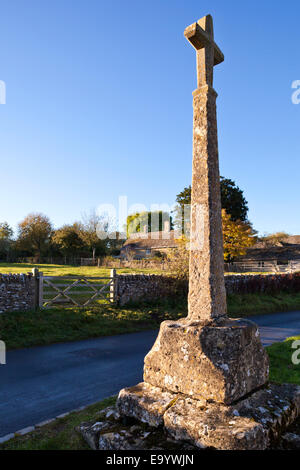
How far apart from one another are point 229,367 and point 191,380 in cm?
42

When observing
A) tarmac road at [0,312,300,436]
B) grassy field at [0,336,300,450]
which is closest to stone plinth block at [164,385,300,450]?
grassy field at [0,336,300,450]

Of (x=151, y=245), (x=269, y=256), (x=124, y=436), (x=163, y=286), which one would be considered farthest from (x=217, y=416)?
(x=151, y=245)

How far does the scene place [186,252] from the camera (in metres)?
16.8

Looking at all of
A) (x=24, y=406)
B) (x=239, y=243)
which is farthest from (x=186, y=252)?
(x=239, y=243)

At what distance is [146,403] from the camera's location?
3.27 m

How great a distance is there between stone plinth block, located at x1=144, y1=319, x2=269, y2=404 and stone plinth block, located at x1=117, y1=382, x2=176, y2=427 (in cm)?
10

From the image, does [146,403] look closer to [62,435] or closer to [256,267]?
[62,435]

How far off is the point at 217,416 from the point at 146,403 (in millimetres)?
740

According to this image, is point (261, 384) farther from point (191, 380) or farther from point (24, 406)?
point (24, 406)

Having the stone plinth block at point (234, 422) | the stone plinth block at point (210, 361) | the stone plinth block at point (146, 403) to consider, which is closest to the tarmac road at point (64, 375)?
the stone plinth block at point (146, 403)

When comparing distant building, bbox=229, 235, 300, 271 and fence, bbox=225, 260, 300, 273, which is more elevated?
distant building, bbox=229, 235, 300, 271

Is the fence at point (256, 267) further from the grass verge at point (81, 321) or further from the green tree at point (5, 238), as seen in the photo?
the green tree at point (5, 238)

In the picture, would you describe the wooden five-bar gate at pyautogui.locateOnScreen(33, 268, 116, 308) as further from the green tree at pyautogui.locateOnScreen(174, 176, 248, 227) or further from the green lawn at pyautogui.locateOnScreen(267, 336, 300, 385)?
the green tree at pyautogui.locateOnScreen(174, 176, 248, 227)

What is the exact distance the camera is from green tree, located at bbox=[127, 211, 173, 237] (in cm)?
6981
